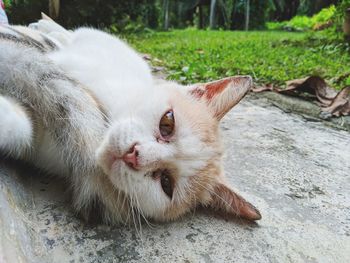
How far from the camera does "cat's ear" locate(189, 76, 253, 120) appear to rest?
1.91m

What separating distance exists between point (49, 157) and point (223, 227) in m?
0.78

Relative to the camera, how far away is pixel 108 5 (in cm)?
800

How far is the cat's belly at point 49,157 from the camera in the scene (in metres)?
1.54

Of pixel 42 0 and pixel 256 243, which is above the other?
pixel 42 0

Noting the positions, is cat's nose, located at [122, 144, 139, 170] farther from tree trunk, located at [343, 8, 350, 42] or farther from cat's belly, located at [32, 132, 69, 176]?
tree trunk, located at [343, 8, 350, 42]

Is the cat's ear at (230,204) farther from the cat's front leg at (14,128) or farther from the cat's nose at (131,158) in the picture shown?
the cat's front leg at (14,128)

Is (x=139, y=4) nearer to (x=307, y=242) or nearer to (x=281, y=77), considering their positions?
(x=281, y=77)

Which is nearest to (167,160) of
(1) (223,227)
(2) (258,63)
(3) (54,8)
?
(1) (223,227)

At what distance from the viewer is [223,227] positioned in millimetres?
1567

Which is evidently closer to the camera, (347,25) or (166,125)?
(166,125)

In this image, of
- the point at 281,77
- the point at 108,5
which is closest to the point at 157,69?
the point at 281,77

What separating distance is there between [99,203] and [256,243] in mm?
642

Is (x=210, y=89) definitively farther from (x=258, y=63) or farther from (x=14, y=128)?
(x=258, y=63)

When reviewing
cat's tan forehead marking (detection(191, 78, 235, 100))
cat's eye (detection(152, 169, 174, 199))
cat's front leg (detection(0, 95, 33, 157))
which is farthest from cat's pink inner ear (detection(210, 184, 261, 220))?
cat's front leg (detection(0, 95, 33, 157))
